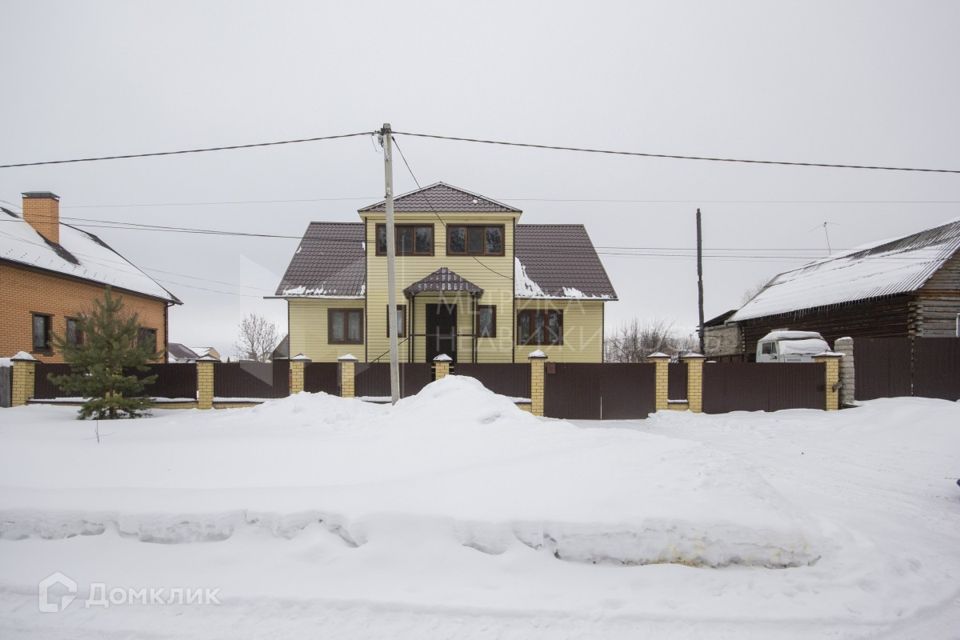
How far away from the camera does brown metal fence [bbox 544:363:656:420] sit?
1304 cm

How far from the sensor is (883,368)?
13086 mm

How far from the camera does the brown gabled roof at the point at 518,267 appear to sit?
57.3 ft

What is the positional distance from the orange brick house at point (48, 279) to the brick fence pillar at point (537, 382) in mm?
12344

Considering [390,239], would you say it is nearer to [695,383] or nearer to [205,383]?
[205,383]

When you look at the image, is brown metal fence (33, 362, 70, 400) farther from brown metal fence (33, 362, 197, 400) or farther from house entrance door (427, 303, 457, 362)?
house entrance door (427, 303, 457, 362)

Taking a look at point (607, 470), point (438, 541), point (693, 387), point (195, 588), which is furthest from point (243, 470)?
point (693, 387)

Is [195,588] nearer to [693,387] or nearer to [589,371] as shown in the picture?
[589,371]

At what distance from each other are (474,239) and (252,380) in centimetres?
877

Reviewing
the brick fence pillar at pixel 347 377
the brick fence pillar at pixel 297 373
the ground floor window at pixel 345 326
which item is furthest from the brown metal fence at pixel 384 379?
the ground floor window at pixel 345 326

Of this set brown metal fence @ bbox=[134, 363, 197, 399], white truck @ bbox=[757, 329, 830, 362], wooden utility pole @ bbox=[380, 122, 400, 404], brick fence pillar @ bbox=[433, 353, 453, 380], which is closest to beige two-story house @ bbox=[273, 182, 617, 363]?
brick fence pillar @ bbox=[433, 353, 453, 380]

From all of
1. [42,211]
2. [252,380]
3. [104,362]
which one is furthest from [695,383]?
[42,211]

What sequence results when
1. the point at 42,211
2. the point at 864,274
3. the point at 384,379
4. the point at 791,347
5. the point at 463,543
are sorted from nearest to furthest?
the point at 463,543 → the point at 384,379 → the point at 791,347 → the point at 42,211 → the point at 864,274

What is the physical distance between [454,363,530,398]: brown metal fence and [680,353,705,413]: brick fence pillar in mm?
4404

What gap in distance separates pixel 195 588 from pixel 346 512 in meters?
1.23
